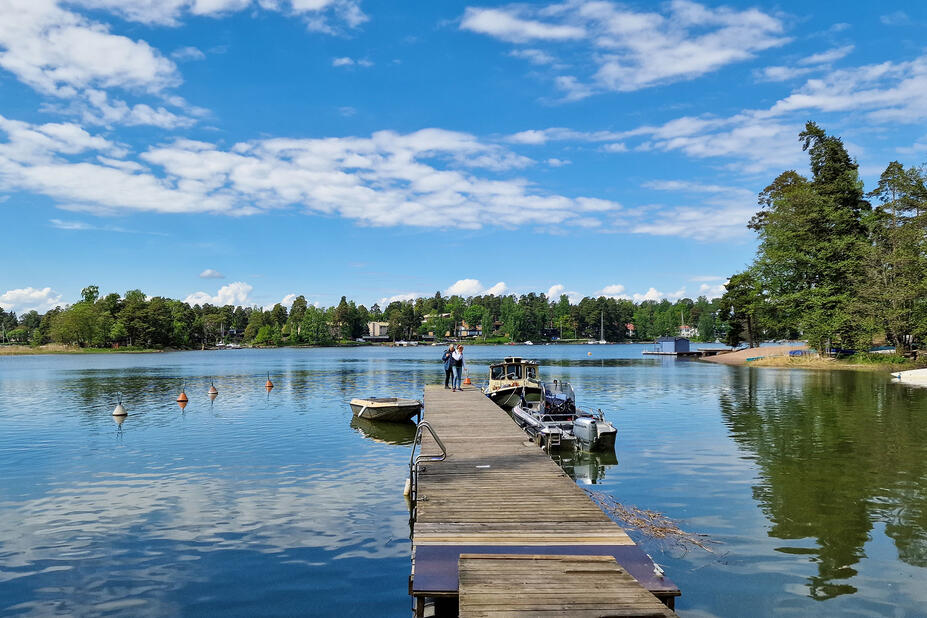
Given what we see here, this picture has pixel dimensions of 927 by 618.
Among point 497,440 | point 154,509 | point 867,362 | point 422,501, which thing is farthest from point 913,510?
point 867,362

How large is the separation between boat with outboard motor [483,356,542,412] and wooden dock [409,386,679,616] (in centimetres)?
1870

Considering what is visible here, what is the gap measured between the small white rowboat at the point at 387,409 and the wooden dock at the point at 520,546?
1535 centimetres

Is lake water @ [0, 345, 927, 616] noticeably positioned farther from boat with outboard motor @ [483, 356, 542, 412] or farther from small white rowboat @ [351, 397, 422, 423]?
boat with outboard motor @ [483, 356, 542, 412]

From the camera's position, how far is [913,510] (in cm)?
1498

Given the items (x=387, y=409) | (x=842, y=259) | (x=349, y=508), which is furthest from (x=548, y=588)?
(x=842, y=259)

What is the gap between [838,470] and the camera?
63.6ft

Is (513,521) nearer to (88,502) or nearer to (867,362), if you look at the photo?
(88,502)

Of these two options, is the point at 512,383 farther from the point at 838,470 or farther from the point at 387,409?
the point at 838,470

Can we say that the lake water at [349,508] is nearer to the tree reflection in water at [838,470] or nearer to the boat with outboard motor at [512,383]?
the tree reflection in water at [838,470]

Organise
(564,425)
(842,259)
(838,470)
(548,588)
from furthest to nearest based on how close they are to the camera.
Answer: (842,259) < (564,425) < (838,470) < (548,588)

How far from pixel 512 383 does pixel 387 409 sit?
27.8 feet

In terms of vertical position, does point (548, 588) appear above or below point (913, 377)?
above

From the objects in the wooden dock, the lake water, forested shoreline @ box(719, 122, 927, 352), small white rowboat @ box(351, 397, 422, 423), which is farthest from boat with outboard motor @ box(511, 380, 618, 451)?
forested shoreline @ box(719, 122, 927, 352)

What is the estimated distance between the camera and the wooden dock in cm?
710
